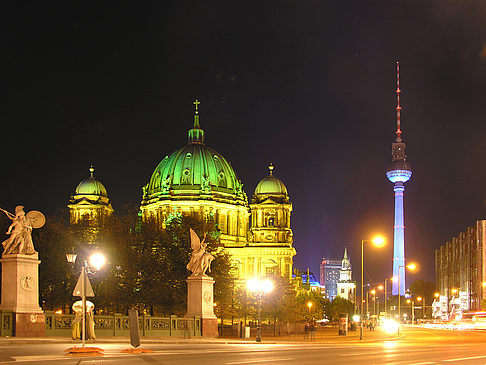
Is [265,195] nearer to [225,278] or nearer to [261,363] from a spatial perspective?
[225,278]

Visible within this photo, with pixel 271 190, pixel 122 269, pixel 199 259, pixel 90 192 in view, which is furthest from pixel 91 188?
pixel 199 259

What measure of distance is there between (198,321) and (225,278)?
3502 cm

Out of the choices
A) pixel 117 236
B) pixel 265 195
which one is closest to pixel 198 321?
pixel 117 236

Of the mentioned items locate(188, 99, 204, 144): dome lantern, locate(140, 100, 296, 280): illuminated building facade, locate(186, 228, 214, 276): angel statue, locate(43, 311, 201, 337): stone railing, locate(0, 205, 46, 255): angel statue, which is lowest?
locate(43, 311, 201, 337): stone railing

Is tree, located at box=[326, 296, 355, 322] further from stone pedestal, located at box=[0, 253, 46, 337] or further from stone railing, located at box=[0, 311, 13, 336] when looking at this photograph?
stone railing, located at box=[0, 311, 13, 336]

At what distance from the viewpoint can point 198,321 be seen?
158 ft

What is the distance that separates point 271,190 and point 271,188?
1.48 ft

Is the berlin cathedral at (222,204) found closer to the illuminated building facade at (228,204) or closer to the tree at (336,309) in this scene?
the illuminated building facade at (228,204)

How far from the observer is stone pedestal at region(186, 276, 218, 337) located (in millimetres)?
48562

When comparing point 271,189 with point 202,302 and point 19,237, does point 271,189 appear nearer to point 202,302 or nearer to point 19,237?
point 202,302

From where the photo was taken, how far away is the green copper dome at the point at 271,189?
14988 cm

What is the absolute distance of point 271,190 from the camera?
151 metres

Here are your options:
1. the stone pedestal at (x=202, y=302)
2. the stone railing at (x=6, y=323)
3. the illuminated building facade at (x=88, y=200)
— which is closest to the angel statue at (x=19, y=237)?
the stone railing at (x=6, y=323)

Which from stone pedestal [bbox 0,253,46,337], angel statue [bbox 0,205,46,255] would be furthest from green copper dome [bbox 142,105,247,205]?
stone pedestal [bbox 0,253,46,337]
